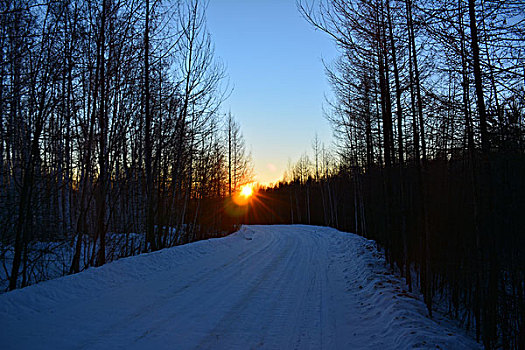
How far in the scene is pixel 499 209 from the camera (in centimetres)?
531

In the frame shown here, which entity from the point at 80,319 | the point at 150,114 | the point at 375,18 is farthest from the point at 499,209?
the point at 150,114

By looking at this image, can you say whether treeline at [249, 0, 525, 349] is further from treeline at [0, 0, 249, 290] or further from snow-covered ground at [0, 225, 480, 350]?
treeline at [0, 0, 249, 290]

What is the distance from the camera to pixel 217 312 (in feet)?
18.3

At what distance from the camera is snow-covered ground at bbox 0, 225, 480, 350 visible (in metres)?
4.39

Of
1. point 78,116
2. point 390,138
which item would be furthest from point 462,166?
point 78,116

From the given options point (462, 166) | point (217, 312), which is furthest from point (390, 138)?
point (217, 312)

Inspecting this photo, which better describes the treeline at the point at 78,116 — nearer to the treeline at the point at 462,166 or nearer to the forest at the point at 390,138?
the forest at the point at 390,138

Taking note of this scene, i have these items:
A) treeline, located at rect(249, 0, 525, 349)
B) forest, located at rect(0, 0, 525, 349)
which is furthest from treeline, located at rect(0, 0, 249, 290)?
treeline, located at rect(249, 0, 525, 349)

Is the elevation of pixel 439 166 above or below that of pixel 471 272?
above

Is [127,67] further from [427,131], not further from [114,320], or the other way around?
[427,131]

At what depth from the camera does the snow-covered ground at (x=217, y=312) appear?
4391 millimetres

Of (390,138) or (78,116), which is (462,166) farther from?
(78,116)

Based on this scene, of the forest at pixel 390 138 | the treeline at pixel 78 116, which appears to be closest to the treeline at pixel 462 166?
the forest at pixel 390 138

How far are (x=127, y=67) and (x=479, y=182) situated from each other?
10.5 m
